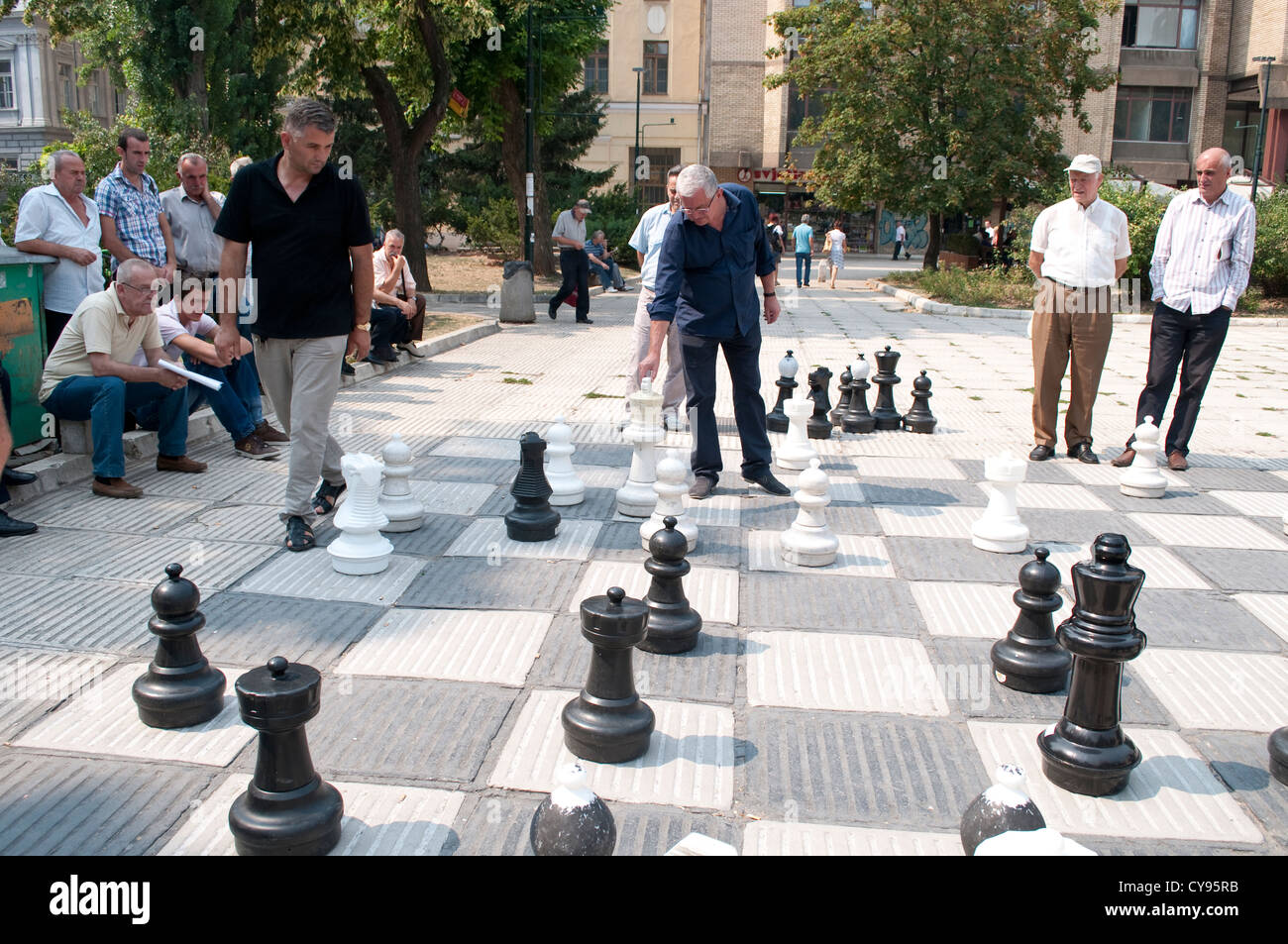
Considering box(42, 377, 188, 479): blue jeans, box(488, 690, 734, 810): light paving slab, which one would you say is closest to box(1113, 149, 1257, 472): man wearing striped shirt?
box(488, 690, 734, 810): light paving slab

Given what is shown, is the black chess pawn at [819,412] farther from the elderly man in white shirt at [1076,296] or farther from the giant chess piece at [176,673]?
the giant chess piece at [176,673]

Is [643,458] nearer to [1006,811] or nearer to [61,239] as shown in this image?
[1006,811]

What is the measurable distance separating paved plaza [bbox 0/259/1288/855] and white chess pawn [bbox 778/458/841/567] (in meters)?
0.09

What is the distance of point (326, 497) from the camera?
517 centimetres

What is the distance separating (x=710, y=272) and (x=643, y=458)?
105 cm

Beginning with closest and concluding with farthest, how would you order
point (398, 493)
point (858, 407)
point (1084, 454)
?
point (398, 493)
point (1084, 454)
point (858, 407)

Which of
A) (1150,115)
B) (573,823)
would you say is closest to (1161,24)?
(1150,115)

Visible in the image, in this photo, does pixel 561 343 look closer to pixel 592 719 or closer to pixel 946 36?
pixel 592 719

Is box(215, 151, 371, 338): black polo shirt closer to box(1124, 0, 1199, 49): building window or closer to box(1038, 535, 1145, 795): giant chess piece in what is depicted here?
box(1038, 535, 1145, 795): giant chess piece

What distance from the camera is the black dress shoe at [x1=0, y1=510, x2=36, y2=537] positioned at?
185 inches

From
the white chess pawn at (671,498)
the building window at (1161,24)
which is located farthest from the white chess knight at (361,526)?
the building window at (1161,24)

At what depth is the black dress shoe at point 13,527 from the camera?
15.5 feet

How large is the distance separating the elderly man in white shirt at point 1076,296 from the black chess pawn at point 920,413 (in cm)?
83
